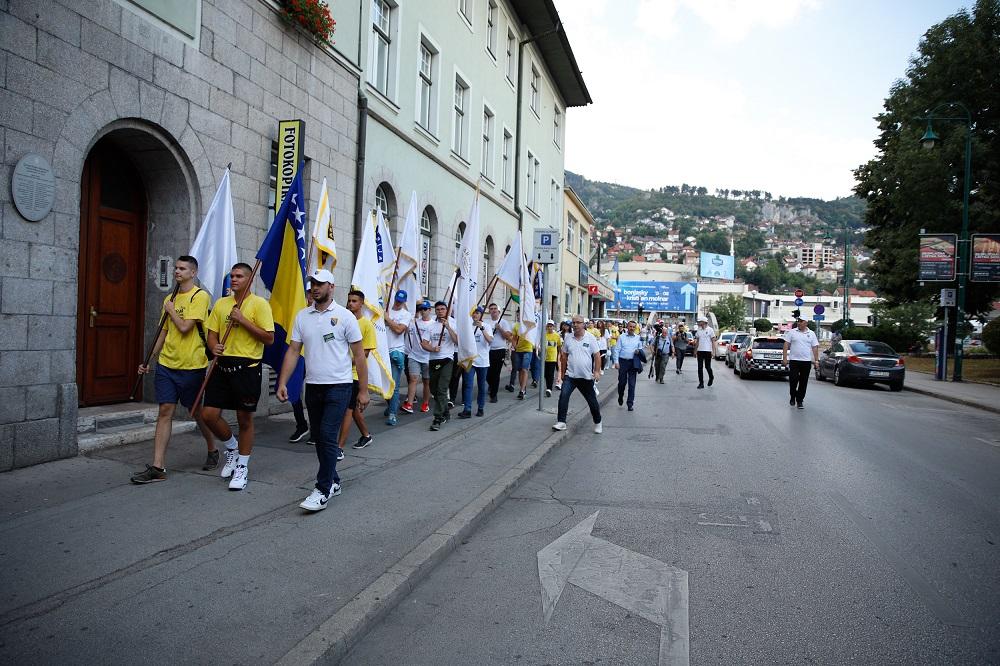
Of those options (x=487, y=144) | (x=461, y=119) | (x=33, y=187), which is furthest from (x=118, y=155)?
(x=487, y=144)

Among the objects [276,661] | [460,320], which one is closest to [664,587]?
[276,661]

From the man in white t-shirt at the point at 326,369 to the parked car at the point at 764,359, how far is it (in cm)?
1975

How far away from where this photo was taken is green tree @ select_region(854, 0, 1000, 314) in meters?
25.5

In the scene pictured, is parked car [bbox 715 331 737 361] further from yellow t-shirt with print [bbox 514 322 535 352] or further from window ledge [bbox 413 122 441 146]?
yellow t-shirt with print [bbox 514 322 535 352]

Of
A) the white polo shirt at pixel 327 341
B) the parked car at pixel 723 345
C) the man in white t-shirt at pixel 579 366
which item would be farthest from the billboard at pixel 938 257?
the white polo shirt at pixel 327 341

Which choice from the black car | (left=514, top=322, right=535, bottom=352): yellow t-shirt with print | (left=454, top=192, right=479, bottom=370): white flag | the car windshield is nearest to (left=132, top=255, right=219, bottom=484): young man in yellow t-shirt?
(left=454, top=192, right=479, bottom=370): white flag

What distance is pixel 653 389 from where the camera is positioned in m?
18.8

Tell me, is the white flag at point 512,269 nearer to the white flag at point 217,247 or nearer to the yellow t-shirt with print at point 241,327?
the white flag at point 217,247

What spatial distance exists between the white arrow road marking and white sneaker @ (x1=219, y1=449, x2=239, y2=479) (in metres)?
3.01

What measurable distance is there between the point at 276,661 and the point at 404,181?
484 inches

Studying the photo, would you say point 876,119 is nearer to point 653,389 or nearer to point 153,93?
point 653,389

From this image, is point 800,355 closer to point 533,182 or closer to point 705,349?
point 705,349

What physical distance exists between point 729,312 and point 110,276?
106 metres

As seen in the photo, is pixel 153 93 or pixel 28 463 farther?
pixel 153 93
